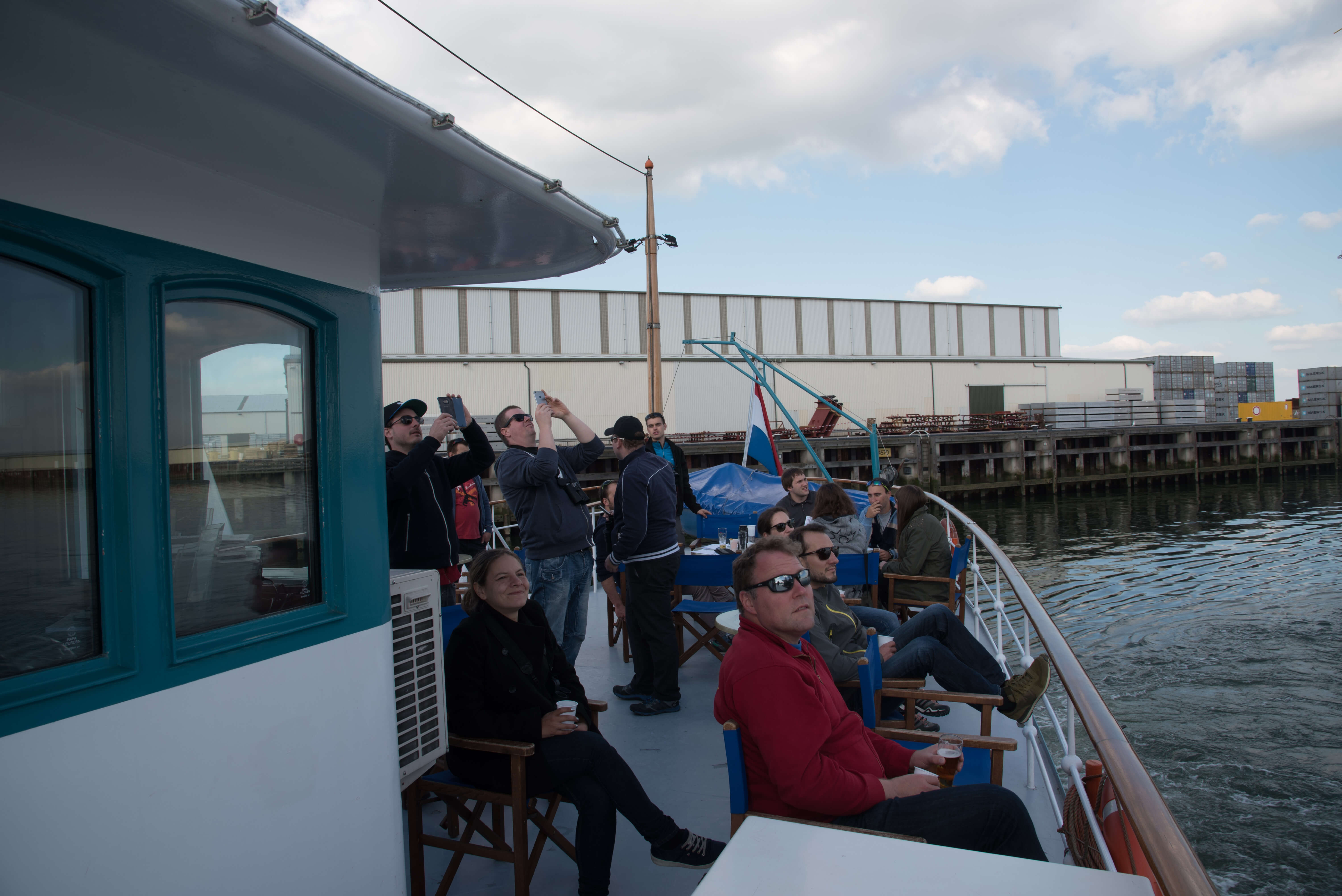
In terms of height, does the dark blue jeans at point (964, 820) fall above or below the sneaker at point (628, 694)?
above

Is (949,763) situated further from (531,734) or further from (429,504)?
(429,504)

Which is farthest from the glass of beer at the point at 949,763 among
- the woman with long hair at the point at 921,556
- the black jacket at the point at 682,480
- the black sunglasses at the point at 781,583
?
the black jacket at the point at 682,480

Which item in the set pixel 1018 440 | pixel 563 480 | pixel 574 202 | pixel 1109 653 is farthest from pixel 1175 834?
pixel 1018 440

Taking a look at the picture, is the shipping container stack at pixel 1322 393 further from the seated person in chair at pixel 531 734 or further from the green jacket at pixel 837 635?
the seated person in chair at pixel 531 734

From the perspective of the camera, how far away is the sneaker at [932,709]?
14.0ft

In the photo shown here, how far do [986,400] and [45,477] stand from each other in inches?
1688

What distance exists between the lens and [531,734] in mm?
2650

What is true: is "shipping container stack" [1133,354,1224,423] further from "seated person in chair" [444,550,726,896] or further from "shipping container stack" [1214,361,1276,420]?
"seated person in chair" [444,550,726,896]

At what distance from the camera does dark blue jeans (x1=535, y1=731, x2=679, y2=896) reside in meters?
2.56

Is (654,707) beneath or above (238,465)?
beneath

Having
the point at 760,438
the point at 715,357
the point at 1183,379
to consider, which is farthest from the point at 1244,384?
the point at 760,438

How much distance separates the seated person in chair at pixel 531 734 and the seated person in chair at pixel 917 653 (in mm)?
1003

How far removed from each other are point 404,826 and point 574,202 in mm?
2326

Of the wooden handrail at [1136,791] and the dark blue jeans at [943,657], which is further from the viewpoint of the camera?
the dark blue jeans at [943,657]
